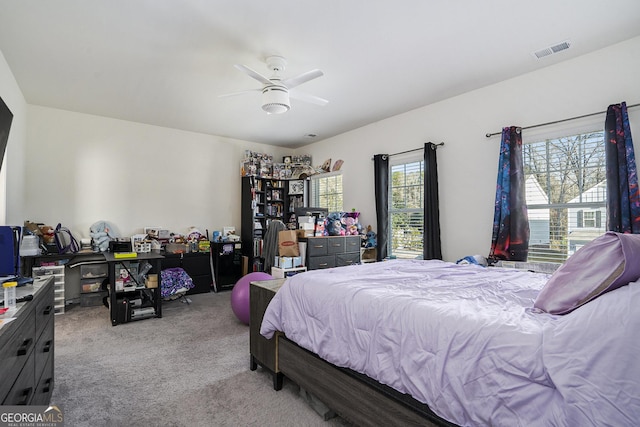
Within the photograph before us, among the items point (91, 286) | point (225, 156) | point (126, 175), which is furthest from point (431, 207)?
point (91, 286)

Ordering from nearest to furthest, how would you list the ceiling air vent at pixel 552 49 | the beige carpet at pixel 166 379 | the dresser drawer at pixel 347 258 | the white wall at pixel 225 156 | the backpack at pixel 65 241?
the beige carpet at pixel 166 379
the ceiling air vent at pixel 552 49
the white wall at pixel 225 156
the backpack at pixel 65 241
the dresser drawer at pixel 347 258

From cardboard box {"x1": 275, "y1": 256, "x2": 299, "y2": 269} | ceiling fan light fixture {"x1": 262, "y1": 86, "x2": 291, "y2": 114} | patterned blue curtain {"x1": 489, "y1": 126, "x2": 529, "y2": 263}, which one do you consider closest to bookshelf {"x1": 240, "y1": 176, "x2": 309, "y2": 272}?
cardboard box {"x1": 275, "y1": 256, "x2": 299, "y2": 269}

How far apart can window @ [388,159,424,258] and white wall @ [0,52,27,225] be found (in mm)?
→ 4522

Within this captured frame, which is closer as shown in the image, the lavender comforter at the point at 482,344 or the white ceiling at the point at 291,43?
the lavender comforter at the point at 482,344

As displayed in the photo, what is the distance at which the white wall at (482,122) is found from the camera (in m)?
2.91

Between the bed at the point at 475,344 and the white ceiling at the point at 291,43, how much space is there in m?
1.96

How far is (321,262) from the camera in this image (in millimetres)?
4504

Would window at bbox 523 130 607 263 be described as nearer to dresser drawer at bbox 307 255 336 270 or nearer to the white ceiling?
the white ceiling

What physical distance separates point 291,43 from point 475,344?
2.68 m

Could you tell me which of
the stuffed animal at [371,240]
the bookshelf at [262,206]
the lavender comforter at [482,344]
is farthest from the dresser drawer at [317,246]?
the lavender comforter at [482,344]

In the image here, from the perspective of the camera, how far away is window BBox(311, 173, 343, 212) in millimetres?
5816

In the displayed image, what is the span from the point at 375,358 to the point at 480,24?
2.60m

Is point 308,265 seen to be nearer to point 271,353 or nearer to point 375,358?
point 271,353

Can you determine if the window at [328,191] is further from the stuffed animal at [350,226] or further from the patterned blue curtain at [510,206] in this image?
the patterned blue curtain at [510,206]
